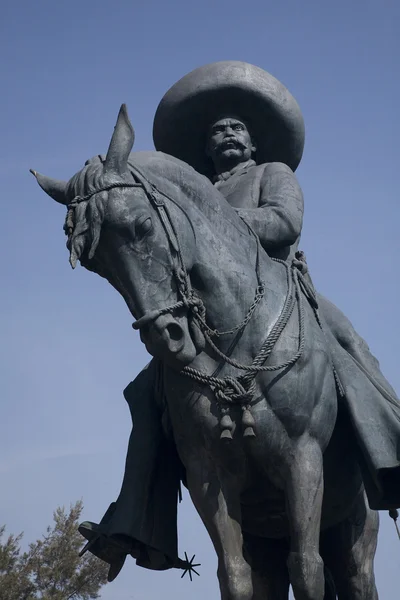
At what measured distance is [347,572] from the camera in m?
6.51

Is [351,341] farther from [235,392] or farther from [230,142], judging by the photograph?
[230,142]

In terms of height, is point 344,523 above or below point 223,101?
below

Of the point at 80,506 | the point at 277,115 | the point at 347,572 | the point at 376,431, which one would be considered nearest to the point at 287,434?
the point at 376,431

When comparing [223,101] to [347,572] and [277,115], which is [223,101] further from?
[347,572]

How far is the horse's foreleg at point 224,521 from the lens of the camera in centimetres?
534

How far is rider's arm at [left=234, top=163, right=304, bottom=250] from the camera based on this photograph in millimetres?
6227

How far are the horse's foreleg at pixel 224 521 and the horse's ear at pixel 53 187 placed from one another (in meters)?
1.66

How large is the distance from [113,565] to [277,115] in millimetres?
3422

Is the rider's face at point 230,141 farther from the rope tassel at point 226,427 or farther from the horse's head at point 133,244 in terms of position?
the rope tassel at point 226,427

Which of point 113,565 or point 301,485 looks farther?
point 113,565

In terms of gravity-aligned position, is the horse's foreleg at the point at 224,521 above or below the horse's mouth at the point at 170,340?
below

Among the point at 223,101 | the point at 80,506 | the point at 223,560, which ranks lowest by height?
the point at 223,560

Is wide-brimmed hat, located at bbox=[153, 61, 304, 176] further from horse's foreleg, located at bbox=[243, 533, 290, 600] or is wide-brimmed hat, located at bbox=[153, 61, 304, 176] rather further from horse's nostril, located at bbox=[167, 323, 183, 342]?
horse's foreleg, located at bbox=[243, 533, 290, 600]

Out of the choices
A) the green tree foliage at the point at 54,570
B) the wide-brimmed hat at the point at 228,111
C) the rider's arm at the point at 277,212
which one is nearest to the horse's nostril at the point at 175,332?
the rider's arm at the point at 277,212
